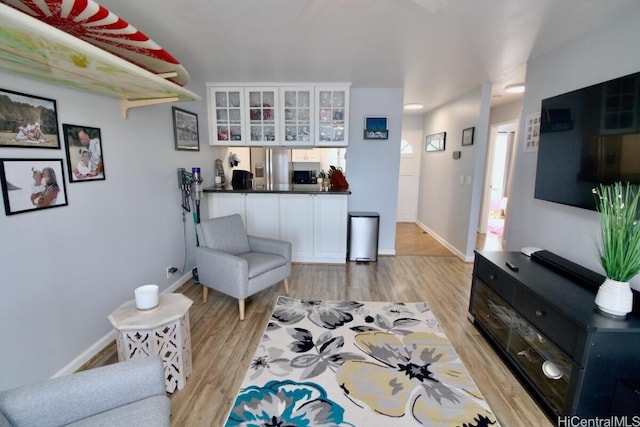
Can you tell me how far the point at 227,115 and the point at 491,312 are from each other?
12.2ft

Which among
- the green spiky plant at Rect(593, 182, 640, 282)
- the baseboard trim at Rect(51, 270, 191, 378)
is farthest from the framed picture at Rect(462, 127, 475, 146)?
the baseboard trim at Rect(51, 270, 191, 378)

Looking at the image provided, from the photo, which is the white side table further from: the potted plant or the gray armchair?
the potted plant

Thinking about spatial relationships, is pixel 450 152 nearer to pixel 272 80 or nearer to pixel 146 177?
pixel 272 80

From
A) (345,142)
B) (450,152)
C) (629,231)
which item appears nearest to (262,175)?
(345,142)

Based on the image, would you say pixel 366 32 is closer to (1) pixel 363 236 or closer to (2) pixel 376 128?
(2) pixel 376 128

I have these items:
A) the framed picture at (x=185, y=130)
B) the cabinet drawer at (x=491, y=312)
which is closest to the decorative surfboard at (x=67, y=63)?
the framed picture at (x=185, y=130)

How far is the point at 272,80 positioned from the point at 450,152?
119 inches

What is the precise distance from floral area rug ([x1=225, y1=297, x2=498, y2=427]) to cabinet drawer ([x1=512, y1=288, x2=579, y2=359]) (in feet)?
1.74

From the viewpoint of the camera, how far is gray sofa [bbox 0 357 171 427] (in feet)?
3.33

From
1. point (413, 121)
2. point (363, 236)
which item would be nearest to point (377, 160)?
point (363, 236)

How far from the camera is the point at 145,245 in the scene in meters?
2.63

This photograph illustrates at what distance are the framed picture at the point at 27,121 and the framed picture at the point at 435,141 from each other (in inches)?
198

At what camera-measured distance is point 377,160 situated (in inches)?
166

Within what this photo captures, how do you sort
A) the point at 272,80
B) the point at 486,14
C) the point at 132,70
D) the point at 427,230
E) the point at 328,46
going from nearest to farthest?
the point at 132,70, the point at 486,14, the point at 328,46, the point at 272,80, the point at 427,230
